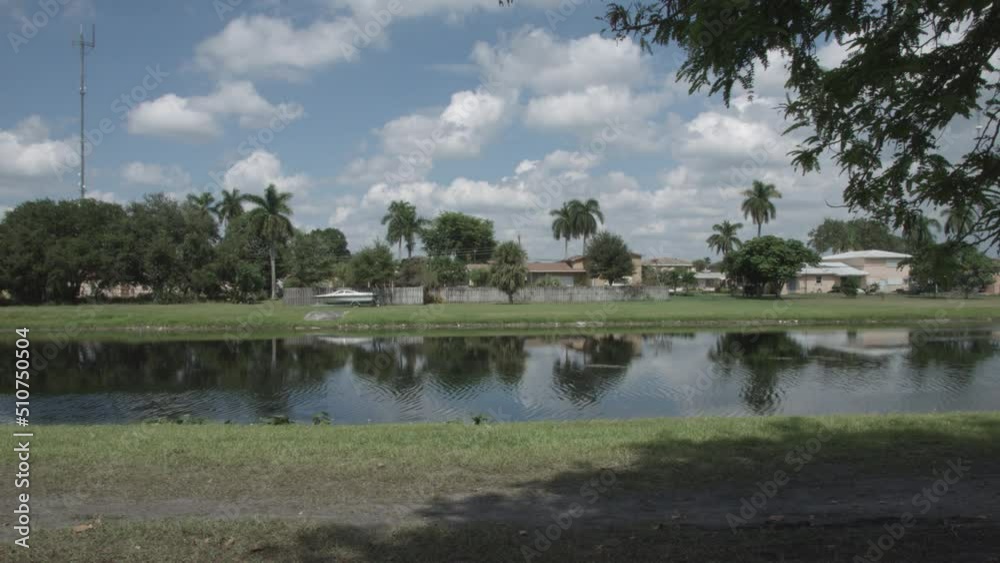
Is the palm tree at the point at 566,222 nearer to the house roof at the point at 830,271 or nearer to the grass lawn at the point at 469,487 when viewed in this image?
the house roof at the point at 830,271

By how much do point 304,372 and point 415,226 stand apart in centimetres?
6528

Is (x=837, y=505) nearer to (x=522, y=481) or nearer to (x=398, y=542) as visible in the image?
(x=522, y=481)

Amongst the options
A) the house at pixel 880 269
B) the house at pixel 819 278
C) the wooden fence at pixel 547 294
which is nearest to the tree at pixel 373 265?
the wooden fence at pixel 547 294

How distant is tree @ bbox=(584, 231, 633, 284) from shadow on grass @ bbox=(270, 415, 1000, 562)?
260ft

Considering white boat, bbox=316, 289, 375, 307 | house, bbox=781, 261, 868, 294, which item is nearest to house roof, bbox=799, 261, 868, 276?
house, bbox=781, 261, 868, 294

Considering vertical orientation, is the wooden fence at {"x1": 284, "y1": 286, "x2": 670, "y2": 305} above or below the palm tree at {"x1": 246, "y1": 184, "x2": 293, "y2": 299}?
below

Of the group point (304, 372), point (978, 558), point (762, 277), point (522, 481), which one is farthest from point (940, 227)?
point (762, 277)

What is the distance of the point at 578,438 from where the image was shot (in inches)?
457

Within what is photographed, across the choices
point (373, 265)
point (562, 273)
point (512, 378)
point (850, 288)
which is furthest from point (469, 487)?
point (562, 273)

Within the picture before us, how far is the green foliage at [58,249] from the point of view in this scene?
67.5 m

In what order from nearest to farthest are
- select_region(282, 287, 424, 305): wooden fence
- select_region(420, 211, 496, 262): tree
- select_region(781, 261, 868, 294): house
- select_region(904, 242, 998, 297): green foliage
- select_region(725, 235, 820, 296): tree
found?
select_region(904, 242, 998, 297): green foliage
select_region(282, 287, 424, 305): wooden fence
select_region(725, 235, 820, 296): tree
select_region(781, 261, 868, 294): house
select_region(420, 211, 496, 262): tree

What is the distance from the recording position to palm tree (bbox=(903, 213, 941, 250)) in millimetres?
7668

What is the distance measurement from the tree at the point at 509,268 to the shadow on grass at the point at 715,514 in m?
62.3

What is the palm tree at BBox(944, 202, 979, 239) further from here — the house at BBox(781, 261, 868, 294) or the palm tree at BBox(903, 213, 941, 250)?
the house at BBox(781, 261, 868, 294)
